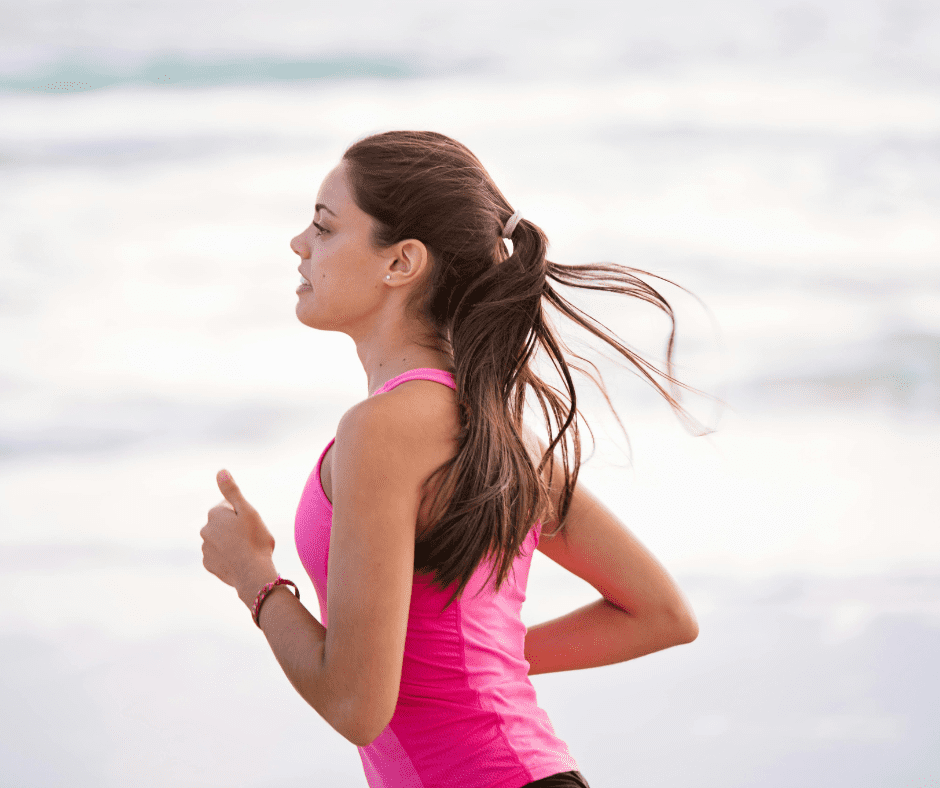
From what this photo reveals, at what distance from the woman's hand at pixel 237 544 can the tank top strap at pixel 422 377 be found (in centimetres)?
26

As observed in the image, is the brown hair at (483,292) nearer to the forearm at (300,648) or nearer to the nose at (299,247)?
the nose at (299,247)

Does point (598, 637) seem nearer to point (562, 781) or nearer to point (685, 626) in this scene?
point (685, 626)

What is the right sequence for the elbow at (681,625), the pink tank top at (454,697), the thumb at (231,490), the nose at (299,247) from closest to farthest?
1. the pink tank top at (454,697)
2. the thumb at (231,490)
3. the nose at (299,247)
4. the elbow at (681,625)

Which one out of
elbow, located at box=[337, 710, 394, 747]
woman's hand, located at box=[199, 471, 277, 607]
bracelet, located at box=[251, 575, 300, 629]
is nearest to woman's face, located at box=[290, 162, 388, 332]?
woman's hand, located at box=[199, 471, 277, 607]

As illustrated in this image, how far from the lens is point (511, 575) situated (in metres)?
1.50

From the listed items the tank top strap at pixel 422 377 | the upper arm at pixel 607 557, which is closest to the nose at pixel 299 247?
the tank top strap at pixel 422 377

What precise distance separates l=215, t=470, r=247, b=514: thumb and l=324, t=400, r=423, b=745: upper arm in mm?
246

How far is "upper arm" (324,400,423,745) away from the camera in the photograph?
1.26m

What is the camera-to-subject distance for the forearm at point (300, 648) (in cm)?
129

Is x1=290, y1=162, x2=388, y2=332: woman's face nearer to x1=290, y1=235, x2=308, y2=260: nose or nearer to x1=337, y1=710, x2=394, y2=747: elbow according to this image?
x1=290, y1=235, x2=308, y2=260: nose

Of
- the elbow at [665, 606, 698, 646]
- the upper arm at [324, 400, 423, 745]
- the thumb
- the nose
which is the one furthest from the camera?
the elbow at [665, 606, 698, 646]

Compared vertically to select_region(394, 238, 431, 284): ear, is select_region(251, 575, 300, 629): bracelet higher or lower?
lower

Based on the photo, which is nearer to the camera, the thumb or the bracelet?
the bracelet

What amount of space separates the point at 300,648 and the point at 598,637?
0.62 meters
